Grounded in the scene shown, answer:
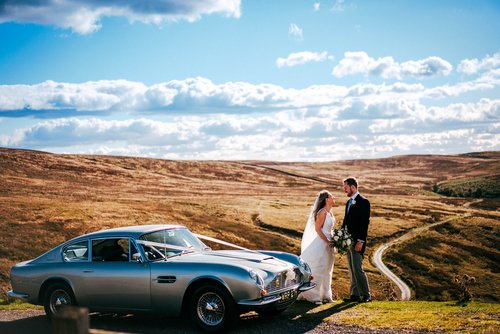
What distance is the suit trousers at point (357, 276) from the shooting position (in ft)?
44.5

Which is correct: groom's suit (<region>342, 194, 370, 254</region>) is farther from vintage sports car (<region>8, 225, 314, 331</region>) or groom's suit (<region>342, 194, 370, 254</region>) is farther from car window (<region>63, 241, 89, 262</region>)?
car window (<region>63, 241, 89, 262</region>)

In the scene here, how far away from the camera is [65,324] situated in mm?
4969

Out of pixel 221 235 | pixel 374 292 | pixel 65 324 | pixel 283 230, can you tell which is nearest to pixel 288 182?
pixel 283 230

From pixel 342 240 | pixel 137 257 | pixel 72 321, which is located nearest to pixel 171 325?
pixel 137 257

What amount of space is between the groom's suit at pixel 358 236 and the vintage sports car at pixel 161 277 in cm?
204

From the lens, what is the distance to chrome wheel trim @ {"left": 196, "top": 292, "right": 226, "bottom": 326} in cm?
1043

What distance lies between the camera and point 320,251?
45.7 feet

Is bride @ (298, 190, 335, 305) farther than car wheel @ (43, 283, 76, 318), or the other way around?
bride @ (298, 190, 335, 305)

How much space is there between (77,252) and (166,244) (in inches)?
82.7

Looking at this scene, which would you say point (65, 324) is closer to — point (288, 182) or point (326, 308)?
point (326, 308)

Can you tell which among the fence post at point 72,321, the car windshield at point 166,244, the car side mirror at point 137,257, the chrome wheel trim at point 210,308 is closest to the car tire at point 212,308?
the chrome wheel trim at point 210,308

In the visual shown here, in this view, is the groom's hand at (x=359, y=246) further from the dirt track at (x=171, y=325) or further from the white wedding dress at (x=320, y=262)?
the dirt track at (x=171, y=325)

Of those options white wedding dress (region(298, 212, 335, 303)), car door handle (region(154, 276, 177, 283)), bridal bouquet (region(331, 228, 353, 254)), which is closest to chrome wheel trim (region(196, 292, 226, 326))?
car door handle (region(154, 276, 177, 283))

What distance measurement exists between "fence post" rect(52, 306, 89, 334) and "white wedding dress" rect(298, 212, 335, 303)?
9.19m
